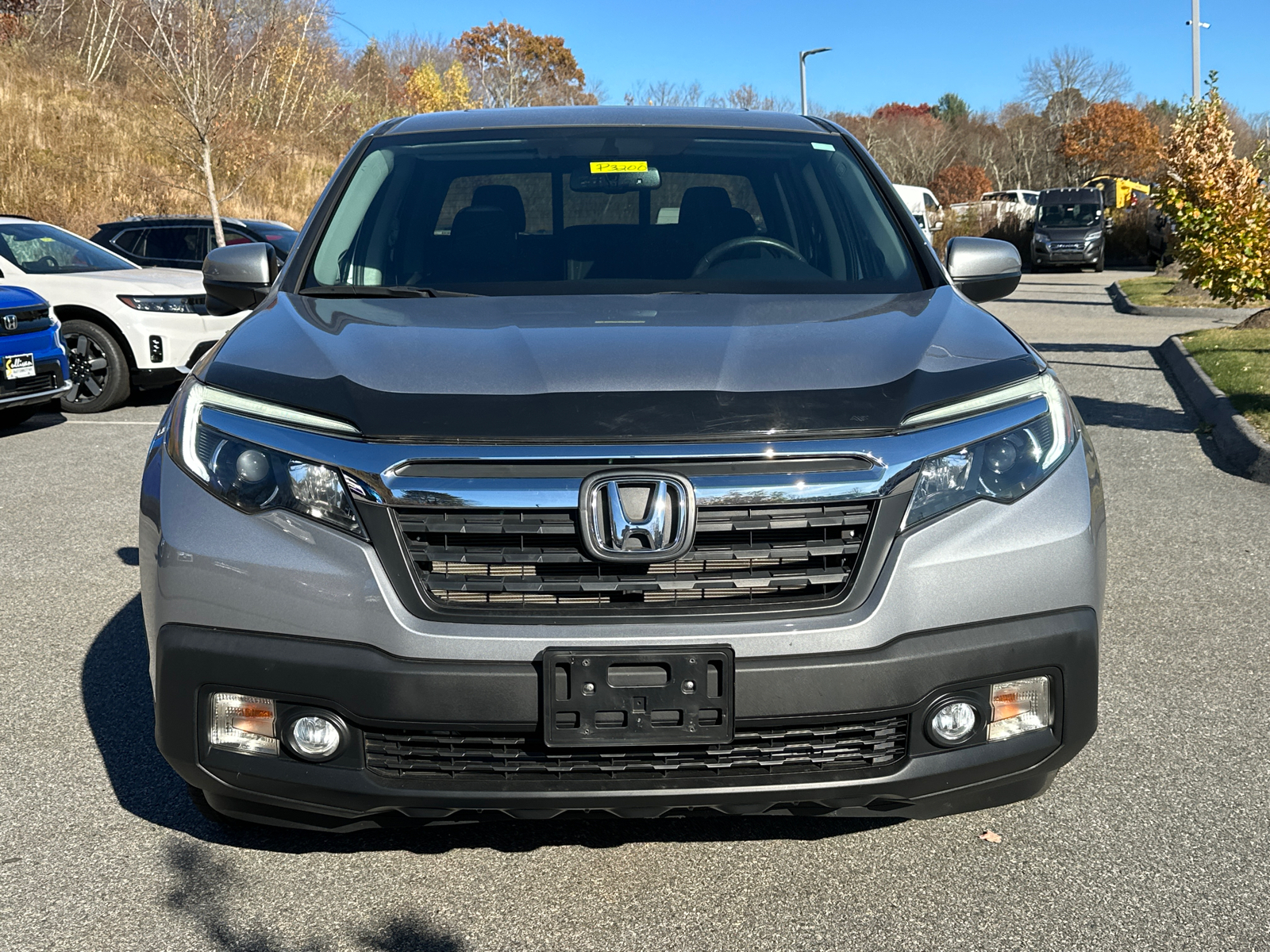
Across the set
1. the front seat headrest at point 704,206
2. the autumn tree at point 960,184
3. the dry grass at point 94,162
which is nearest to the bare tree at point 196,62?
the dry grass at point 94,162

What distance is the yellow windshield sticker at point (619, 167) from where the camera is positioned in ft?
13.0

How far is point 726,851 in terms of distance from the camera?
294 cm

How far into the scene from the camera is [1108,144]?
58531 millimetres

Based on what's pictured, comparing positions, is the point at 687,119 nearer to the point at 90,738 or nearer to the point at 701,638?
the point at 701,638

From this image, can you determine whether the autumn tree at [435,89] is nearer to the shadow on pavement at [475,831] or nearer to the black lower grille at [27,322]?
the black lower grille at [27,322]

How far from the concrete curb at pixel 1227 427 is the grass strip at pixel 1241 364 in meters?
0.07

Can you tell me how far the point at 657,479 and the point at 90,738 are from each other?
2207 mm

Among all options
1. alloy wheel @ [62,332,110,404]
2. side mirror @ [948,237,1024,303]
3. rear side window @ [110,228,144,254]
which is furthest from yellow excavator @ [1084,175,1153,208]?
side mirror @ [948,237,1024,303]

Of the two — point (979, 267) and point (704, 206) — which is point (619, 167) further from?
point (979, 267)

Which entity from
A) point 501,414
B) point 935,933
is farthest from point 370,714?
point 935,933

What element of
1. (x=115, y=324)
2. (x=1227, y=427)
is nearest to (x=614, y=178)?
(x=1227, y=427)

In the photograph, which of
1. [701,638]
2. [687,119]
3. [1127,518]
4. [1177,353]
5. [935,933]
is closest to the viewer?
[701,638]

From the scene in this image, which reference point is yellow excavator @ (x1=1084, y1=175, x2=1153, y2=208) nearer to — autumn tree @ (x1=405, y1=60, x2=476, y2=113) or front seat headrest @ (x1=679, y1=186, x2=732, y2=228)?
autumn tree @ (x1=405, y1=60, x2=476, y2=113)

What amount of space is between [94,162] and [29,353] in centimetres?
2159
